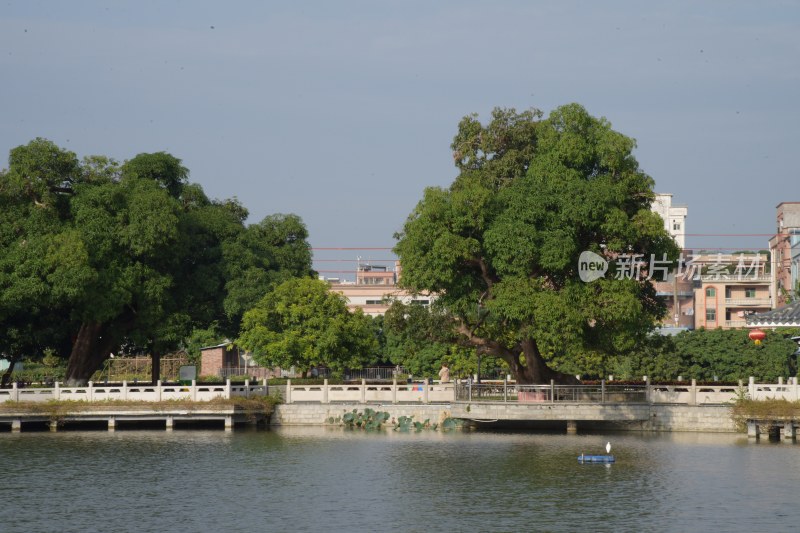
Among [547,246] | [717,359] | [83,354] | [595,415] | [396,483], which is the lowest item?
[396,483]

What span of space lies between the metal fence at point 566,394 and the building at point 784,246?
4704 centimetres

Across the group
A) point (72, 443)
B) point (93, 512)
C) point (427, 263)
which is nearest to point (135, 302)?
point (72, 443)

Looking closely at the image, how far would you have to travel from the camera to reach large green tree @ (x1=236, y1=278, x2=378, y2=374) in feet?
176

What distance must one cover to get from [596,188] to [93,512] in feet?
74.5

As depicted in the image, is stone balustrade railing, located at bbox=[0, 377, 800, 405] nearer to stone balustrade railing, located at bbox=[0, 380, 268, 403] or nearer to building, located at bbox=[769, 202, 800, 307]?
stone balustrade railing, located at bbox=[0, 380, 268, 403]

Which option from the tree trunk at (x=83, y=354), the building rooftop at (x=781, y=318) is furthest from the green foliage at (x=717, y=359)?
the tree trunk at (x=83, y=354)

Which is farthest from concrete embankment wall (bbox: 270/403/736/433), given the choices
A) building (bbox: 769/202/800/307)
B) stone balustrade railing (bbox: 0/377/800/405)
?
building (bbox: 769/202/800/307)

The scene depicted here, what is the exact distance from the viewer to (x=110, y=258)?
170ft

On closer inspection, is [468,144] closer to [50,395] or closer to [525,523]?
[50,395]

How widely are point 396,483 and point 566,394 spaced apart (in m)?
13.9

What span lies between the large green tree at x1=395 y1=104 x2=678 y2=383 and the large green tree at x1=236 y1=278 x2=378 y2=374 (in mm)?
8879

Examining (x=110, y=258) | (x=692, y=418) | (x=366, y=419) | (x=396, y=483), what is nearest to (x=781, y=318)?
Result: (x=692, y=418)

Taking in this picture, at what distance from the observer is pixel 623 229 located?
1706 inches

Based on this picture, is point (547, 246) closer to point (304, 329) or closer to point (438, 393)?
point (438, 393)
